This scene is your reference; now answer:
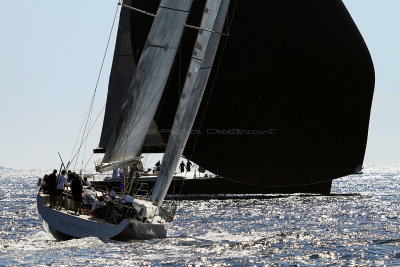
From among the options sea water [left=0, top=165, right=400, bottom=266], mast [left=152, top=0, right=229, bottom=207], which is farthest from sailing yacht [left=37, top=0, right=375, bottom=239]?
sea water [left=0, top=165, right=400, bottom=266]

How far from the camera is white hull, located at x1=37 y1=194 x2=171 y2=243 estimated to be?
2445cm

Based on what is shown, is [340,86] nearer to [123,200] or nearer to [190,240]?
[190,240]

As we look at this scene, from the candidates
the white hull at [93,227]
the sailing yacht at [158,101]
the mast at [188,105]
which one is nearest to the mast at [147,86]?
the sailing yacht at [158,101]

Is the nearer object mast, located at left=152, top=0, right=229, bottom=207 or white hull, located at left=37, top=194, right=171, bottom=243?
white hull, located at left=37, top=194, right=171, bottom=243

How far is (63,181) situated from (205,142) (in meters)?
11.9

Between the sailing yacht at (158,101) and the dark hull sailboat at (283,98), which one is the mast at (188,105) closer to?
the sailing yacht at (158,101)

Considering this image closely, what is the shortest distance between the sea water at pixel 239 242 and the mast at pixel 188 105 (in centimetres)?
205

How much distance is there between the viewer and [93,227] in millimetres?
24594

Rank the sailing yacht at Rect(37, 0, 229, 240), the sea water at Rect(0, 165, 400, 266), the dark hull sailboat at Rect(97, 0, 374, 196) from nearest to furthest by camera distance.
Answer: the sea water at Rect(0, 165, 400, 266), the sailing yacht at Rect(37, 0, 229, 240), the dark hull sailboat at Rect(97, 0, 374, 196)

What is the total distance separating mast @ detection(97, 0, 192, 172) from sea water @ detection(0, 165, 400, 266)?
10.7 ft

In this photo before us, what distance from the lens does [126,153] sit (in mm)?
26984

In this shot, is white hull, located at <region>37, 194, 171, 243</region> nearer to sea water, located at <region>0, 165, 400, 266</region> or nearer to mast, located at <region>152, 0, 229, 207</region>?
sea water, located at <region>0, 165, 400, 266</region>

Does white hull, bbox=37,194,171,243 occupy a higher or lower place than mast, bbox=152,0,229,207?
lower

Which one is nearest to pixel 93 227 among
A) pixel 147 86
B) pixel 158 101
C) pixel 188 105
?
pixel 158 101
